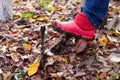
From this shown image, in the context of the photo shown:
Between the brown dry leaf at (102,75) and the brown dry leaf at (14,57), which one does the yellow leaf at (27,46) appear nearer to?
the brown dry leaf at (14,57)

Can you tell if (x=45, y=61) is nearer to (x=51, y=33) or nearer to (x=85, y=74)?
(x=85, y=74)

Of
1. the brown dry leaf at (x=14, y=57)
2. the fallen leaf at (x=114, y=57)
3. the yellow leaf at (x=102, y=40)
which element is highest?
the brown dry leaf at (x=14, y=57)

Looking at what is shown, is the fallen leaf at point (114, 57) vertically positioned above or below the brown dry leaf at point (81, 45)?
below

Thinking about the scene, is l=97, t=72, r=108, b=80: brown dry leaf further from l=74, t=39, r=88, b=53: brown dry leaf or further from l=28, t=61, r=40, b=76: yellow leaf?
l=28, t=61, r=40, b=76: yellow leaf

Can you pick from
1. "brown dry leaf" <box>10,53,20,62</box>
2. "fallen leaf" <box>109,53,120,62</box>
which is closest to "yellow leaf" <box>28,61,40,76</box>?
"brown dry leaf" <box>10,53,20,62</box>

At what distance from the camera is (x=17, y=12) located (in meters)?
4.02

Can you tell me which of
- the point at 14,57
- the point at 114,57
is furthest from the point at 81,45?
the point at 14,57

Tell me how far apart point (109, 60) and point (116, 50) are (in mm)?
210

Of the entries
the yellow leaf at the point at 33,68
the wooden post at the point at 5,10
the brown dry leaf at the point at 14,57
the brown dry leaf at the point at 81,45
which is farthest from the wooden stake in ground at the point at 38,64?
the wooden post at the point at 5,10

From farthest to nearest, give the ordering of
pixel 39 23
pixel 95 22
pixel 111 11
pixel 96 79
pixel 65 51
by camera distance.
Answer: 1. pixel 111 11
2. pixel 39 23
3. pixel 65 51
4. pixel 95 22
5. pixel 96 79

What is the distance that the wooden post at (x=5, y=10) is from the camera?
11.4 ft

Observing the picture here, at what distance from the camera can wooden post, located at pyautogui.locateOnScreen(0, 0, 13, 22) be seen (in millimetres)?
3471

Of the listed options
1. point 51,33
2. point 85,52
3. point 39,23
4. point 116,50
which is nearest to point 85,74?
point 85,52

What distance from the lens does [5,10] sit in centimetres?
351
